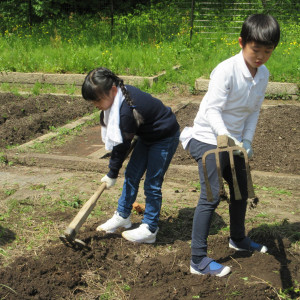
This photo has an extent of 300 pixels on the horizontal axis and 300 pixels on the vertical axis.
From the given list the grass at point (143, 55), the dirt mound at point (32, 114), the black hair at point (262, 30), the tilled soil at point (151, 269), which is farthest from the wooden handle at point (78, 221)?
the grass at point (143, 55)

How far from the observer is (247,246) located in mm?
3369

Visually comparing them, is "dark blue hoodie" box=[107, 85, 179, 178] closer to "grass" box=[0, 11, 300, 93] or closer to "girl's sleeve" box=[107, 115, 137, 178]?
"girl's sleeve" box=[107, 115, 137, 178]

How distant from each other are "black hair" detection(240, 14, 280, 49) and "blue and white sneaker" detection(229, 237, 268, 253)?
1431mm

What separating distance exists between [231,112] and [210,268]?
102 cm

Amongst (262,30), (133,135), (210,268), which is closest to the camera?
(262,30)

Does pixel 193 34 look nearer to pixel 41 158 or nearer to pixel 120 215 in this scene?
pixel 41 158

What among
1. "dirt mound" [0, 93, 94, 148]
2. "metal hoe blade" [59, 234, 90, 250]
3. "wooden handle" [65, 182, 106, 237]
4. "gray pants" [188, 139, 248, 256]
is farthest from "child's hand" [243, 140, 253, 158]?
"dirt mound" [0, 93, 94, 148]

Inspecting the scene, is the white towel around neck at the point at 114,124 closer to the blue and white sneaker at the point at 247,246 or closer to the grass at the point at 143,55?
the blue and white sneaker at the point at 247,246

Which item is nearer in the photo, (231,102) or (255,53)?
(255,53)

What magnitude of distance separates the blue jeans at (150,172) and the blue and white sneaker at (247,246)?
615 mm

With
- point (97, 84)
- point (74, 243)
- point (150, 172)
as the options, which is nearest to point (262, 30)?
point (97, 84)

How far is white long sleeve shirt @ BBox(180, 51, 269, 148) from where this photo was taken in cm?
278

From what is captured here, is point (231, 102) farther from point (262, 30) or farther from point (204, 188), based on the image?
point (204, 188)

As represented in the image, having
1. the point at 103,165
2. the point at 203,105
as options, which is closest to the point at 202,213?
the point at 203,105
